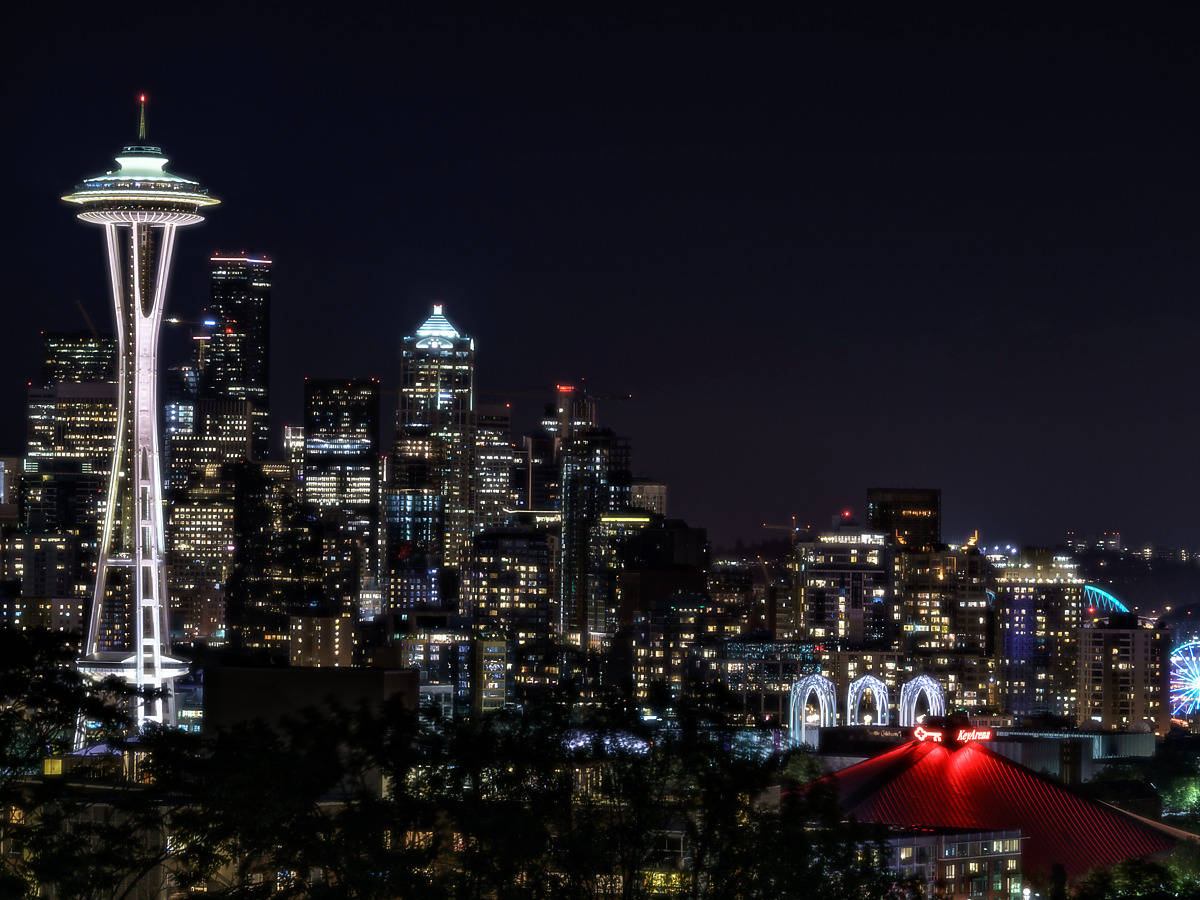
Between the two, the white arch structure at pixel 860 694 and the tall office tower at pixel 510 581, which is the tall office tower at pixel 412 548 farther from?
the white arch structure at pixel 860 694

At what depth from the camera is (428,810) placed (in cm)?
2870

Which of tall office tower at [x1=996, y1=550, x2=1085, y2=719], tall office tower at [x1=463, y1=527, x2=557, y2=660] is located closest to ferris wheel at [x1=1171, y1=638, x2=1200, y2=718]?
tall office tower at [x1=996, y1=550, x2=1085, y2=719]

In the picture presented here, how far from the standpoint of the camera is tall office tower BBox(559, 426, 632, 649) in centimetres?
15400

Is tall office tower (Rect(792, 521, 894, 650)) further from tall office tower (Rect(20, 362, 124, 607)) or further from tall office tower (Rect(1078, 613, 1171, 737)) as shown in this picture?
tall office tower (Rect(20, 362, 124, 607))

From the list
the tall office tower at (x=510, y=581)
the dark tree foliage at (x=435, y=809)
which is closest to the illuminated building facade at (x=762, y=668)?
the tall office tower at (x=510, y=581)

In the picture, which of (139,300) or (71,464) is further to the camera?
(71,464)

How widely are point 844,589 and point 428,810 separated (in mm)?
115156

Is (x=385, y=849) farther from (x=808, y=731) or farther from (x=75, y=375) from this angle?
(x=75, y=375)

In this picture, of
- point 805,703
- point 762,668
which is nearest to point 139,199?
point 805,703

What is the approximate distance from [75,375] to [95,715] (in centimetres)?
16233

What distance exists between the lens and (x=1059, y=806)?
2756 inches

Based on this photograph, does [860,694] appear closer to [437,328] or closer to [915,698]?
[915,698]

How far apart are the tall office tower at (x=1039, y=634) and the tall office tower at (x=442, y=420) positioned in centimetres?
3601

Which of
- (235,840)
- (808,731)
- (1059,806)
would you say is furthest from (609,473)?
(235,840)
